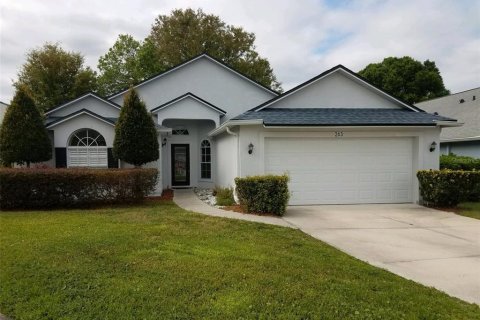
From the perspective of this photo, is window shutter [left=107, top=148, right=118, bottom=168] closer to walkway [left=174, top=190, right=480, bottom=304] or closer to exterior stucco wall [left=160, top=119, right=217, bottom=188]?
walkway [left=174, top=190, right=480, bottom=304]

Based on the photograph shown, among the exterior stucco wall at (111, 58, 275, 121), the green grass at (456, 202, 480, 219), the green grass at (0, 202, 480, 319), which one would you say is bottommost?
the green grass at (456, 202, 480, 219)

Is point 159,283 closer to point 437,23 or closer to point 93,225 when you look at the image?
point 93,225

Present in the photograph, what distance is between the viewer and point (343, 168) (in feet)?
39.0

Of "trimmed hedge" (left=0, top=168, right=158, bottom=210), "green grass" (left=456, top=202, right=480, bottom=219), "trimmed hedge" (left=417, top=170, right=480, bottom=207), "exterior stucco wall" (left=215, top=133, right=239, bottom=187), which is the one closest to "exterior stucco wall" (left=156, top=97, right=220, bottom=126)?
"exterior stucco wall" (left=215, top=133, right=239, bottom=187)

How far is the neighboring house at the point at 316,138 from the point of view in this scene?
38.0 ft

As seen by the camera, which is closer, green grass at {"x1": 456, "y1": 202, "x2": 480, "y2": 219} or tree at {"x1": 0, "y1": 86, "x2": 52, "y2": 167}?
green grass at {"x1": 456, "y1": 202, "x2": 480, "y2": 219}

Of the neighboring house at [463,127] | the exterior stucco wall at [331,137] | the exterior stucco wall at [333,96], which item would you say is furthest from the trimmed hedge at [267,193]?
the neighboring house at [463,127]

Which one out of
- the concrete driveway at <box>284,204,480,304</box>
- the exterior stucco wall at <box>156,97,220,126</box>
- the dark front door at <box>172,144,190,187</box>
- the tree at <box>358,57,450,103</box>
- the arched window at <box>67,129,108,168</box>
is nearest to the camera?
the concrete driveway at <box>284,204,480,304</box>

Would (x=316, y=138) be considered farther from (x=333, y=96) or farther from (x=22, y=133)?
(x=22, y=133)

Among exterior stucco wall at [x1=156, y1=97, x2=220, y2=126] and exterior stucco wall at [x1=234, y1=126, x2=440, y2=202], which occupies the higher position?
exterior stucco wall at [x1=156, y1=97, x2=220, y2=126]

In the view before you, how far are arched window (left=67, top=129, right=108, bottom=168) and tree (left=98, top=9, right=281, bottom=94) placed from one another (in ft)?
69.6

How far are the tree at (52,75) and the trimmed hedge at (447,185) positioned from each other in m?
25.0

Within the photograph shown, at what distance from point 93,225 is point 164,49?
2858 cm

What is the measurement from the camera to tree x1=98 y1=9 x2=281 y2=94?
33.6m
